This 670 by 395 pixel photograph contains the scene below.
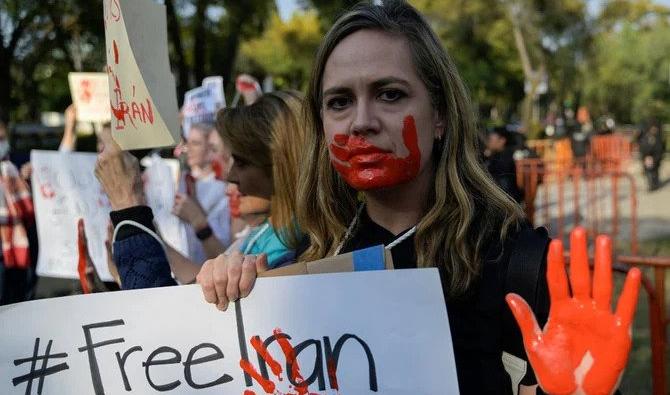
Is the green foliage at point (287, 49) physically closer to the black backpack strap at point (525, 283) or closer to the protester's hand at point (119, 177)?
the protester's hand at point (119, 177)

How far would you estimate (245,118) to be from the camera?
8.64 ft

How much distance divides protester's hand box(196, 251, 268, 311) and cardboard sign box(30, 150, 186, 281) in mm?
2964

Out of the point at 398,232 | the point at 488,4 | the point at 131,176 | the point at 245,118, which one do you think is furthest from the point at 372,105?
the point at 488,4

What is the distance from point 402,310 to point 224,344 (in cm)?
38

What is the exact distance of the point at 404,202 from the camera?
1669mm

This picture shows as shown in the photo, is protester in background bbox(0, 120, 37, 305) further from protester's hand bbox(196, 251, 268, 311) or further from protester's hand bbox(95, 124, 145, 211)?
protester's hand bbox(196, 251, 268, 311)

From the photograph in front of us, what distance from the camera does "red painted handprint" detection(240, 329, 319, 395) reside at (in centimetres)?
146

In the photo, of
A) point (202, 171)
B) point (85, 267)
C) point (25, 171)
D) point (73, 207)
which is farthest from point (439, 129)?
point (25, 171)

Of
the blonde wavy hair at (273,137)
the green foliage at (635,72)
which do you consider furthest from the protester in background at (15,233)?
the green foliage at (635,72)

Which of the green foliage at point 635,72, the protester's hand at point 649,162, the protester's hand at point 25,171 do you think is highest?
the green foliage at point 635,72

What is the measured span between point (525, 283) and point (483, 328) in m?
0.14

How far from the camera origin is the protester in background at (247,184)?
2113mm

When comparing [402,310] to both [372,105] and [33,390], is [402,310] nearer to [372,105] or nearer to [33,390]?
[372,105]

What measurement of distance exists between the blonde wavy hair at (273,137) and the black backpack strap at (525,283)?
1184mm
